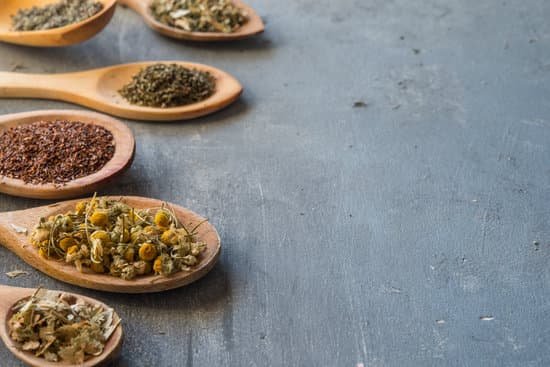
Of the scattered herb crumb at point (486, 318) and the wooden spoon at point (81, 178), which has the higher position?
the wooden spoon at point (81, 178)

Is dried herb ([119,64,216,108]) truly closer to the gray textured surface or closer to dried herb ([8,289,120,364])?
the gray textured surface

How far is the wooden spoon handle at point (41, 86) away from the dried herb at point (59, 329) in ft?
3.15

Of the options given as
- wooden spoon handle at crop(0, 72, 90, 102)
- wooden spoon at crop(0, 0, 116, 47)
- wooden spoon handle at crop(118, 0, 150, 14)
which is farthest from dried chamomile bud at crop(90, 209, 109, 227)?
wooden spoon handle at crop(118, 0, 150, 14)

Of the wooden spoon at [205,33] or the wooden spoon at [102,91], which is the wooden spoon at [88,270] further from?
the wooden spoon at [205,33]

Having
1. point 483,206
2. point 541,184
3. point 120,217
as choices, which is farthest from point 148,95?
point 541,184

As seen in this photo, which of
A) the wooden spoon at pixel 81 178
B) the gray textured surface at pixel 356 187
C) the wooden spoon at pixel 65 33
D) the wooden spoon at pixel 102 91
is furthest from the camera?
the wooden spoon at pixel 65 33

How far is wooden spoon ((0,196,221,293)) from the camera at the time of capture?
1.58 metres

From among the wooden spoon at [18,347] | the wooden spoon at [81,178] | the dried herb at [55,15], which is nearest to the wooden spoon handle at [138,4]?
the dried herb at [55,15]

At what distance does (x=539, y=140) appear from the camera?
2.22m

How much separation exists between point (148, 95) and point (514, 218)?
1109 mm

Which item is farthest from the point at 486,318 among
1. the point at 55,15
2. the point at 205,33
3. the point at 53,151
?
the point at 55,15

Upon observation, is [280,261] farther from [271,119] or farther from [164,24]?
[164,24]

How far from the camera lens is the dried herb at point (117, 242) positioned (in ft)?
5.20

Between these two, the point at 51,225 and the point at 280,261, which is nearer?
the point at 51,225
